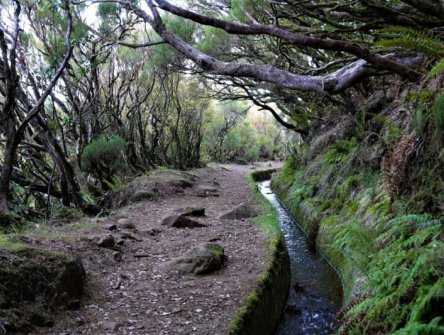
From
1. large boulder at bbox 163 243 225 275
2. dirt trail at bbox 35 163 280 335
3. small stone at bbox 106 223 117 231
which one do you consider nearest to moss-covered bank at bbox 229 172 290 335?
dirt trail at bbox 35 163 280 335

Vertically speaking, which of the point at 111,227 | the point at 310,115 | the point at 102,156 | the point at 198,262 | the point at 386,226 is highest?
the point at 310,115

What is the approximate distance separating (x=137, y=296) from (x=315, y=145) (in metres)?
9.77

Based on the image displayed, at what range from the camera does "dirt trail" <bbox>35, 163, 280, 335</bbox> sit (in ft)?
12.8

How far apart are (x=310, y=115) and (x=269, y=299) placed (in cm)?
1068

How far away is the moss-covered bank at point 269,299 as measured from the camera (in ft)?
13.7

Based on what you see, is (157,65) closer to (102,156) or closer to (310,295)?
(102,156)

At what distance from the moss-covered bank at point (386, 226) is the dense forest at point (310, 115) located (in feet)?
0.08

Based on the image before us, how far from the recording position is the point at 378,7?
439 cm

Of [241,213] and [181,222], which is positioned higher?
[181,222]

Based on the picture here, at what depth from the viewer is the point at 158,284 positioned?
16.2 feet

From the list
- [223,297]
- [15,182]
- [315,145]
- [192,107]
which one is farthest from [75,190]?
[192,107]

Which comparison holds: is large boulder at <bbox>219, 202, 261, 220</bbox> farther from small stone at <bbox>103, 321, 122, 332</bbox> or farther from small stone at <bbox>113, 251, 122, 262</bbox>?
small stone at <bbox>103, 321, 122, 332</bbox>

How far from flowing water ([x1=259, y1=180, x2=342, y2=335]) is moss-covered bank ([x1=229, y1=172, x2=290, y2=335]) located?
16 centimetres

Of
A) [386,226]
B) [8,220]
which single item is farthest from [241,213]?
[8,220]
